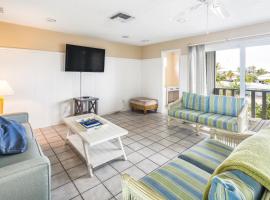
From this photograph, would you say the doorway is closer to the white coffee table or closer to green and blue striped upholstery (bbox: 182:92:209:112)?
green and blue striped upholstery (bbox: 182:92:209:112)

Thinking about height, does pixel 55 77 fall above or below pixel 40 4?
below

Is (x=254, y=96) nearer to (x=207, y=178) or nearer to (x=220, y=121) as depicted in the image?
(x=220, y=121)

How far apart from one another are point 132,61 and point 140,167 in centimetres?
412

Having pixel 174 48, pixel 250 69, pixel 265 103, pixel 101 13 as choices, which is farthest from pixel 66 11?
pixel 265 103

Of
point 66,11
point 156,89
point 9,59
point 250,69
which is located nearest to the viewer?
point 66,11

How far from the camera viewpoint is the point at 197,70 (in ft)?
13.4

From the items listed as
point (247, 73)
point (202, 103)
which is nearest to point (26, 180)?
point (202, 103)

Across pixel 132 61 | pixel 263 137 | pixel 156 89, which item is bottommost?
pixel 263 137

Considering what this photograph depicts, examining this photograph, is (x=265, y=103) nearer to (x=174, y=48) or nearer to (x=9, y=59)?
(x=174, y=48)

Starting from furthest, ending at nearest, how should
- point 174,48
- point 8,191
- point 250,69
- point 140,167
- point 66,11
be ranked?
point 174,48, point 250,69, point 66,11, point 140,167, point 8,191

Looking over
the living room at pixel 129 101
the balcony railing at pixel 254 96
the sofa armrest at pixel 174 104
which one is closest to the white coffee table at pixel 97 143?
the living room at pixel 129 101

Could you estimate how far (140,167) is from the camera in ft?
7.12

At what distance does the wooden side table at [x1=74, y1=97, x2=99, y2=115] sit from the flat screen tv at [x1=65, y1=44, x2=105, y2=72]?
2.59 feet

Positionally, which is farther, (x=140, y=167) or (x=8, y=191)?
(x=140, y=167)
